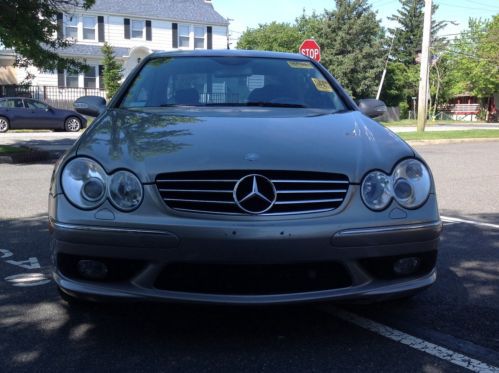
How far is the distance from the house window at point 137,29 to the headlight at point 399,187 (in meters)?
37.8

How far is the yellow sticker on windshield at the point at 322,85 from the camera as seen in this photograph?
4.45 m

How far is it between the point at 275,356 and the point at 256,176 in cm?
90

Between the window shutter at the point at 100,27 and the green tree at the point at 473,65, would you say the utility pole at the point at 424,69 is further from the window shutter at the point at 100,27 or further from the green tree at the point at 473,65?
the green tree at the point at 473,65

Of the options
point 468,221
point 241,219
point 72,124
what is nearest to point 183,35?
point 72,124

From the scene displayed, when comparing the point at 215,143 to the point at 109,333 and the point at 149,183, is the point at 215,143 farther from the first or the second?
the point at 109,333

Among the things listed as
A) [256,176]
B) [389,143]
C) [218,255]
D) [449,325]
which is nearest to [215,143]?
[256,176]

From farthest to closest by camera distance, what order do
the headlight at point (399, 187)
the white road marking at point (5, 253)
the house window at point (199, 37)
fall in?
the house window at point (199, 37) < the white road marking at point (5, 253) < the headlight at point (399, 187)

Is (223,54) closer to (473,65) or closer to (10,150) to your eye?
(10,150)

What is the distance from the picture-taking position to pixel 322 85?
14.8 ft

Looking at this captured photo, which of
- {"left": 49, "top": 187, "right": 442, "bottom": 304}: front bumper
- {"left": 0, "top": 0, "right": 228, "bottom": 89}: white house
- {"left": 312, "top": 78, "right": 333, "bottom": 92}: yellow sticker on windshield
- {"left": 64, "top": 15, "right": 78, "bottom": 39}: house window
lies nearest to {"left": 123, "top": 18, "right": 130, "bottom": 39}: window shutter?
{"left": 0, "top": 0, "right": 228, "bottom": 89}: white house

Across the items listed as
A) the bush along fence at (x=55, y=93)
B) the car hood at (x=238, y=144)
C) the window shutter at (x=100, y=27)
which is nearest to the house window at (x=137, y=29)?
the window shutter at (x=100, y=27)

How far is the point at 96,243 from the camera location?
2725mm

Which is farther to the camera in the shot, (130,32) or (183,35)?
(183,35)

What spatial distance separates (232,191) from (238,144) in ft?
1.09
